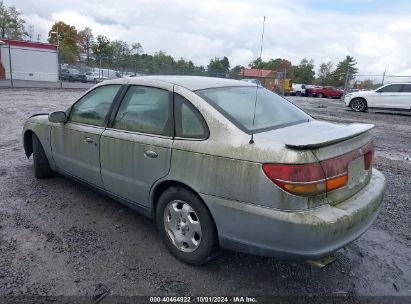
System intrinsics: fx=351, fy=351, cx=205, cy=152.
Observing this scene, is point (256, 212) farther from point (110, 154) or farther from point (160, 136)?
point (110, 154)

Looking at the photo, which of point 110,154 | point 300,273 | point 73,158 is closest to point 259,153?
point 300,273

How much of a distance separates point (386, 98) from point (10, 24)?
207 feet

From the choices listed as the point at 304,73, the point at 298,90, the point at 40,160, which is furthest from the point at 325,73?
the point at 40,160

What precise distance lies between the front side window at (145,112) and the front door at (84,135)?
257 mm

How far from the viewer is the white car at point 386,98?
1669 centimetres

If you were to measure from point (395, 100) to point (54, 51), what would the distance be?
1192 inches

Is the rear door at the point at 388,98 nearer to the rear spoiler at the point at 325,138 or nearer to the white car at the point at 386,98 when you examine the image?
the white car at the point at 386,98

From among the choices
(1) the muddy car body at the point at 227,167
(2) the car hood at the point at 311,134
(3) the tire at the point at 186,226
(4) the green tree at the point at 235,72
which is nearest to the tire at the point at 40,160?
(1) the muddy car body at the point at 227,167

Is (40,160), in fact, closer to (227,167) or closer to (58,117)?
(58,117)

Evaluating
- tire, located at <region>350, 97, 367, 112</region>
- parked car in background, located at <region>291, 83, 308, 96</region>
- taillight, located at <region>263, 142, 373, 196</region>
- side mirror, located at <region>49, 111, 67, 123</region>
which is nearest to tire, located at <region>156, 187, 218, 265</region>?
taillight, located at <region>263, 142, 373, 196</region>

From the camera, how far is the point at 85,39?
7450 cm

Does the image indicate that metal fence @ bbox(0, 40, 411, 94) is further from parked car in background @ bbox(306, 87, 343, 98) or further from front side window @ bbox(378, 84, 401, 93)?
front side window @ bbox(378, 84, 401, 93)

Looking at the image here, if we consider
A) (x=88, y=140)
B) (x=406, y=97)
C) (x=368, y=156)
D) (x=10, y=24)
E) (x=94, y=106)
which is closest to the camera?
(x=368, y=156)

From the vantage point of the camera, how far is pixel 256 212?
8.17 feet
